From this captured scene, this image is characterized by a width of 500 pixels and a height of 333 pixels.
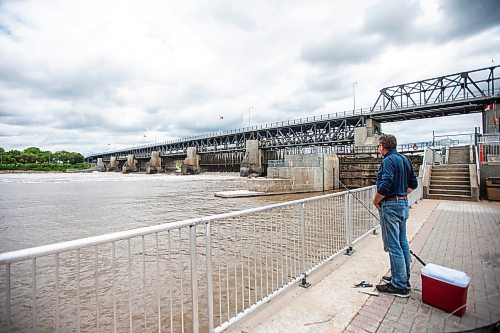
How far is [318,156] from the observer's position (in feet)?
77.2

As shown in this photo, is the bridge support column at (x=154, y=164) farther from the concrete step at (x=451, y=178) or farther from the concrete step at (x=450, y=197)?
the concrete step at (x=450, y=197)

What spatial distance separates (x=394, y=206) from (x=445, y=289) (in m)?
1.01

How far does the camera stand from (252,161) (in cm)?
5347

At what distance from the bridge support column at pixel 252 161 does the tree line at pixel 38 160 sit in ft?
267

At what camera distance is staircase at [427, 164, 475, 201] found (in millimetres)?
12734

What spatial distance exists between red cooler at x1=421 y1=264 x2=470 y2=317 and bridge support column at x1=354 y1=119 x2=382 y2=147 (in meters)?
41.3

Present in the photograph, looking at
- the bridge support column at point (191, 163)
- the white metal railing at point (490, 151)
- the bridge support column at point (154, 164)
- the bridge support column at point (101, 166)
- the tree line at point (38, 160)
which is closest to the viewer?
the white metal railing at point (490, 151)

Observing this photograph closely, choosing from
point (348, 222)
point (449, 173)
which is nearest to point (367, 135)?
point (449, 173)

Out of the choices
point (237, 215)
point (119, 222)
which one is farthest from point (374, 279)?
point (119, 222)

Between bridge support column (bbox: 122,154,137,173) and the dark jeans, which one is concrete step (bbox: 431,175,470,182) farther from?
bridge support column (bbox: 122,154,137,173)

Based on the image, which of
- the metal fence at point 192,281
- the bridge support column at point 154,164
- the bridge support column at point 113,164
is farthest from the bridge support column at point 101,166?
the metal fence at point 192,281

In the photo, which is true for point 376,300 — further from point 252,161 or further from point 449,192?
point 252,161

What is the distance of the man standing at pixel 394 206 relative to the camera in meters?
3.33

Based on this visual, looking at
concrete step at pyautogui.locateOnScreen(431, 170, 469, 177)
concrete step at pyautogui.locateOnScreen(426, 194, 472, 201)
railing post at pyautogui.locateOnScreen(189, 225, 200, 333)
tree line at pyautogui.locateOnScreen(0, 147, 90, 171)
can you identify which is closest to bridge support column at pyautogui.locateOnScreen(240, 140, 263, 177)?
concrete step at pyautogui.locateOnScreen(431, 170, 469, 177)
